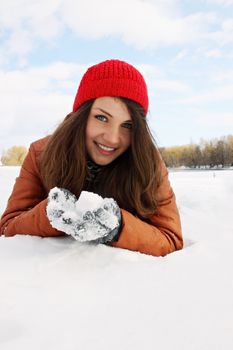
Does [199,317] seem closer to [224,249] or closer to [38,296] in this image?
[38,296]

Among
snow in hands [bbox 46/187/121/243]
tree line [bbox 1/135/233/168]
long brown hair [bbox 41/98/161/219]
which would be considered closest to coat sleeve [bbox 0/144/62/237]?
long brown hair [bbox 41/98/161/219]

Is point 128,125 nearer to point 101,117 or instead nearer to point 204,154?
point 101,117

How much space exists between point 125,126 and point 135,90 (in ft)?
0.52

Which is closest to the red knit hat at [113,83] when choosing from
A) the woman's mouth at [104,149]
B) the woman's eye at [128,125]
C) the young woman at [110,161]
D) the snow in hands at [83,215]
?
the young woman at [110,161]

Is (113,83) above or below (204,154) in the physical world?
above

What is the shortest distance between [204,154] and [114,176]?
41.6 meters

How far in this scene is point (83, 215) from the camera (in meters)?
1.11

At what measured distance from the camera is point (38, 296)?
86cm

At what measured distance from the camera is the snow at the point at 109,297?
70 centimetres

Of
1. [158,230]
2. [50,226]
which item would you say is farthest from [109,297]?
[158,230]

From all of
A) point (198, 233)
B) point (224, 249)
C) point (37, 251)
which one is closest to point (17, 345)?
point (37, 251)

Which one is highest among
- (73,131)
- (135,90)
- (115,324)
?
(135,90)

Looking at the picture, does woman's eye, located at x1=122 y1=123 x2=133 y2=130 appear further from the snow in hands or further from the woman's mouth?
the snow in hands

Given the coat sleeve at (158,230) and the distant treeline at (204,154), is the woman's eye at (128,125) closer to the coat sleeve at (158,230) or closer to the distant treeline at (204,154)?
the coat sleeve at (158,230)
